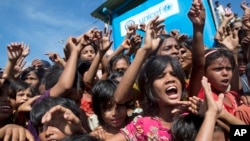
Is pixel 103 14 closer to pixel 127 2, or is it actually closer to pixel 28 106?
pixel 127 2

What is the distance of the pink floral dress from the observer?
1715 mm

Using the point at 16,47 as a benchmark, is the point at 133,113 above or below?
below

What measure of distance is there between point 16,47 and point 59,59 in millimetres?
660

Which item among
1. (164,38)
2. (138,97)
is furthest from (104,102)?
(164,38)

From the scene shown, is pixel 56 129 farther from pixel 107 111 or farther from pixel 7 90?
pixel 7 90

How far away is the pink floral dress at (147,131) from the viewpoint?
5.63 ft

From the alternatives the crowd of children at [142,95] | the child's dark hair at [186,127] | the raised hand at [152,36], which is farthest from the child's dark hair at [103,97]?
the child's dark hair at [186,127]

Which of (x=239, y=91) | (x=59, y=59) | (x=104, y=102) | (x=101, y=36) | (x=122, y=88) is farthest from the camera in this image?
(x=59, y=59)

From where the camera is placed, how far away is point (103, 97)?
217cm

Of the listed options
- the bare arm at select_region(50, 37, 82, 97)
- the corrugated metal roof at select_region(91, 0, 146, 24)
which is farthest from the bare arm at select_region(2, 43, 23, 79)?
the corrugated metal roof at select_region(91, 0, 146, 24)

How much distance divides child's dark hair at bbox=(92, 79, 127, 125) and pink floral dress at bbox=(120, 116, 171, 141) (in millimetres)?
366

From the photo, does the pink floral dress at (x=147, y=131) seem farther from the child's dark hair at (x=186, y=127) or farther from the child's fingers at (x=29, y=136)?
the child's fingers at (x=29, y=136)

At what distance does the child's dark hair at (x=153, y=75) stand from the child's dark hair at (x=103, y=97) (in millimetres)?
266

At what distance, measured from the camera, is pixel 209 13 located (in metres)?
5.12
